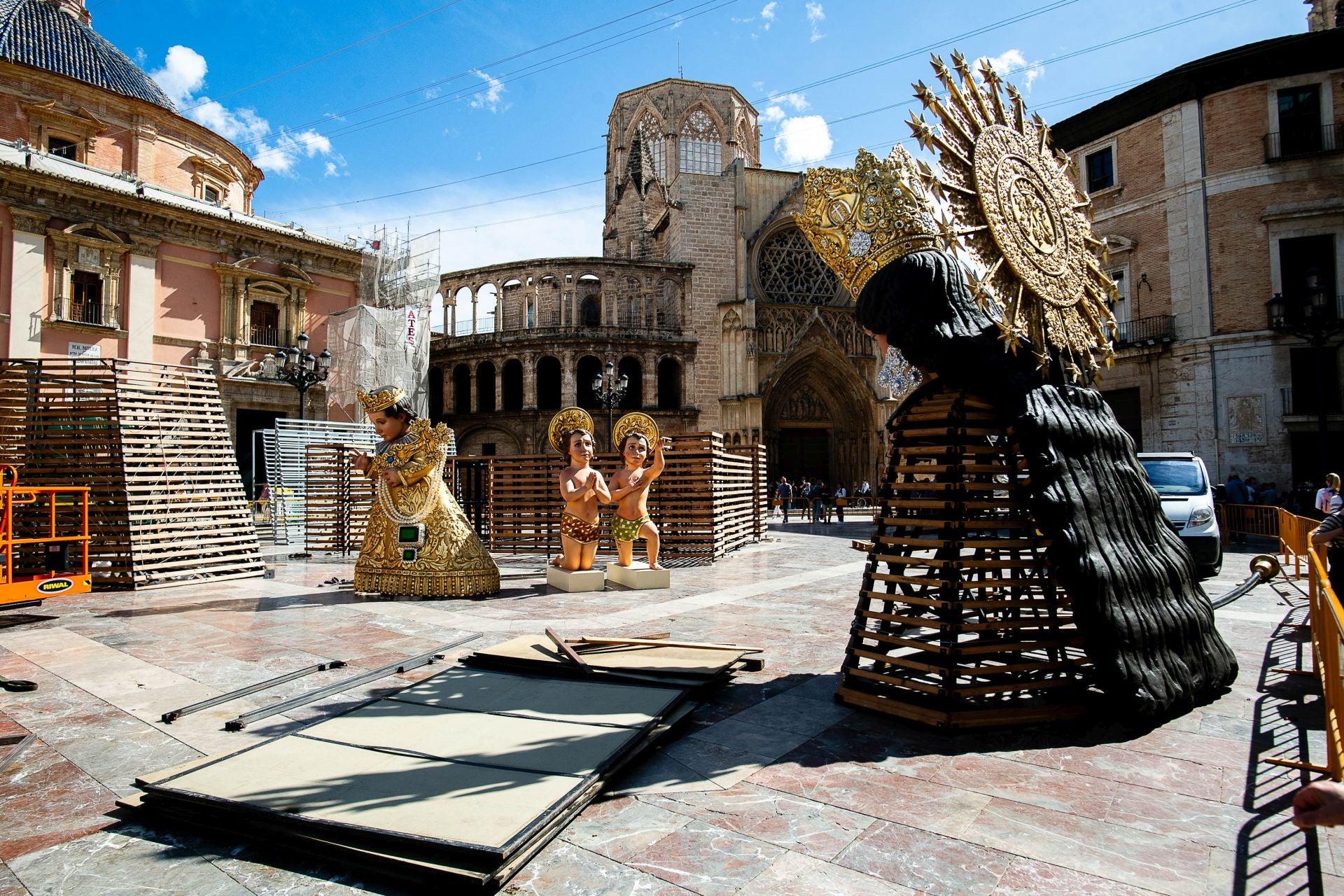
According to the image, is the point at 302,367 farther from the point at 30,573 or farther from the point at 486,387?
the point at 486,387

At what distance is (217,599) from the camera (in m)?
8.19

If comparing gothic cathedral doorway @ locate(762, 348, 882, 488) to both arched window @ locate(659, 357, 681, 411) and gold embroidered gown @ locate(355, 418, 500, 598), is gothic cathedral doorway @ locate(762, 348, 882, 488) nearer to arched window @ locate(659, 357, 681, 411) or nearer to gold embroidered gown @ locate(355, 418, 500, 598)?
arched window @ locate(659, 357, 681, 411)

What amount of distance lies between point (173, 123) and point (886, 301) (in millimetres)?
31770

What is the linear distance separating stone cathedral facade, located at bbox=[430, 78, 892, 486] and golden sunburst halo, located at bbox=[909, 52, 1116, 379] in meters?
25.8

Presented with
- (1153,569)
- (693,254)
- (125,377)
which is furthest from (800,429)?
(1153,569)

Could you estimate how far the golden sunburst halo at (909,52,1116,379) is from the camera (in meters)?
3.68

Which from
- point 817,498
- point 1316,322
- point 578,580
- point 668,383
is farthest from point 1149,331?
point 578,580

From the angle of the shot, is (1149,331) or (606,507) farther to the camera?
(1149,331)

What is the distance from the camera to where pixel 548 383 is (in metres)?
32.6

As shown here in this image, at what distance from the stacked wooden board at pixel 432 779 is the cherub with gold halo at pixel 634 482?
5.22m

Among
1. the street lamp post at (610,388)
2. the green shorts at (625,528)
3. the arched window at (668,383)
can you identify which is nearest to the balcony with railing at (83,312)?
the street lamp post at (610,388)

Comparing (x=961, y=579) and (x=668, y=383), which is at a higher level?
(x=668, y=383)

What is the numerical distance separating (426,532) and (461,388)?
26423mm

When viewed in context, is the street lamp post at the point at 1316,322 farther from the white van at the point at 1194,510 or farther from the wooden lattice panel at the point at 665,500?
the wooden lattice panel at the point at 665,500
